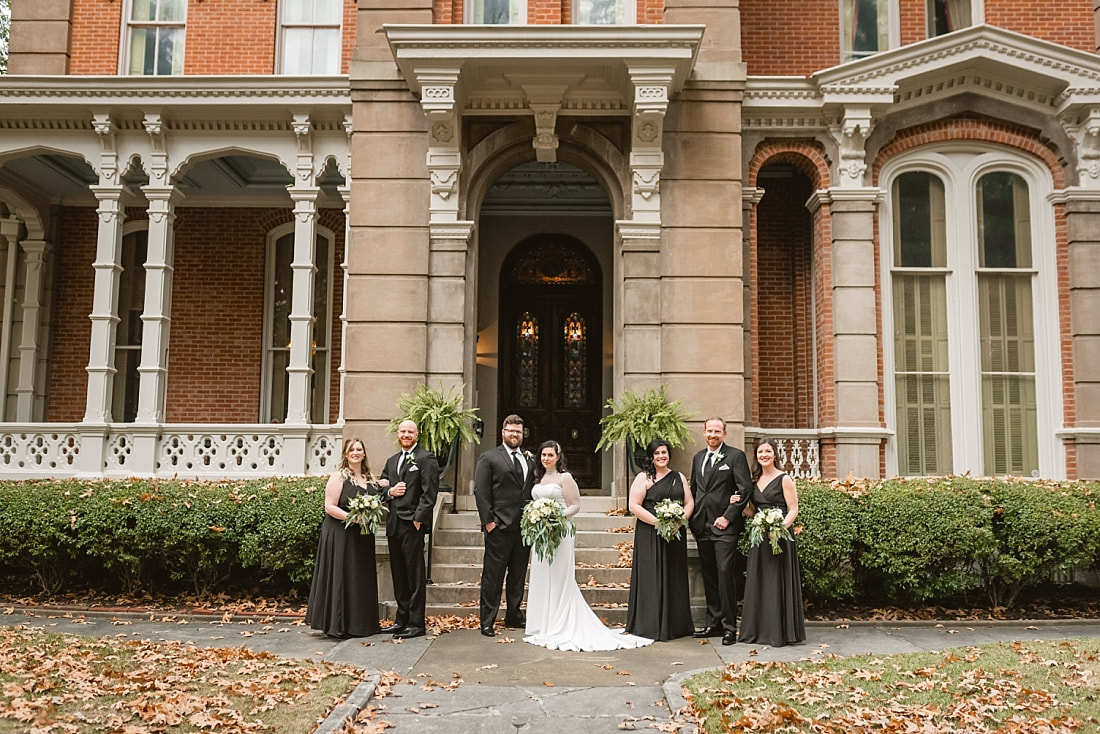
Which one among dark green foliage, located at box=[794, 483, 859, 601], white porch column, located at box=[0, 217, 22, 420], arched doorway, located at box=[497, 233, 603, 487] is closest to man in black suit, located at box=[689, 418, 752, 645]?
dark green foliage, located at box=[794, 483, 859, 601]

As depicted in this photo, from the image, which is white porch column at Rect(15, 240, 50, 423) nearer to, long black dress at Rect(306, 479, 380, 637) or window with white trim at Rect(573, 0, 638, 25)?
long black dress at Rect(306, 479, 380, 637)

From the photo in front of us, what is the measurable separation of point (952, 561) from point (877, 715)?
14.5 feet

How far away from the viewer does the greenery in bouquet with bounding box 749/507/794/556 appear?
844 centimetres

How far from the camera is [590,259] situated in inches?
682

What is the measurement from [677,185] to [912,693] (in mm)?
7707

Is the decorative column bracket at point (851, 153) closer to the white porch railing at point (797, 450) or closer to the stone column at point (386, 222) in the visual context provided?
the white porch railing at point (797, 450)

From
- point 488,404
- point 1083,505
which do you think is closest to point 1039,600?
point 1083,505

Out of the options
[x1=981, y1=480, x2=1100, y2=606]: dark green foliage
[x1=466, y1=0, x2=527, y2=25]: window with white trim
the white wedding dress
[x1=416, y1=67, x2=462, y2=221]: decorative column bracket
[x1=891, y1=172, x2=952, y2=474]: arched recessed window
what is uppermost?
[x1=466, y1=0, x2=527, y2=25]: window with white trim

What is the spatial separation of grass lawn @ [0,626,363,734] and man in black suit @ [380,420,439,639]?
139 cm

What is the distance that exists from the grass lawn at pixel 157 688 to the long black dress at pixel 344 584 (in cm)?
88

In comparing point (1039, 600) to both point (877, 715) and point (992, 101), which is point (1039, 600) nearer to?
point (877, 715)

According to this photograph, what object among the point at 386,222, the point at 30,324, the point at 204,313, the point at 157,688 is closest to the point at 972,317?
the point at 386,222

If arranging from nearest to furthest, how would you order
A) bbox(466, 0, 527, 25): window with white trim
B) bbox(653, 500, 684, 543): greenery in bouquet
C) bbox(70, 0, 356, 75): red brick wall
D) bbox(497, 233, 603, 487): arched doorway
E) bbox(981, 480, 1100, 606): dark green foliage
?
bbox(653, 500, 684, 543): greenery in bouquet
bbox(981, 480, 1100, 606): dark green foliage
bbox(466, 0, 527, 25): window with white trim
bbox(70, 0, 356, 75): red brick wall
bbox(497, 233, 603, 487): arched doorway

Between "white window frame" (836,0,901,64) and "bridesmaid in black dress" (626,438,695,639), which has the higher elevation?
"white window frame" (836,0,901,64)
